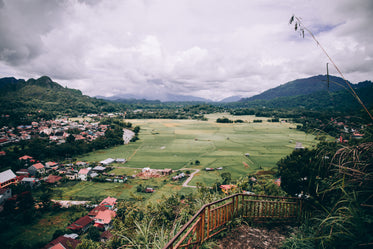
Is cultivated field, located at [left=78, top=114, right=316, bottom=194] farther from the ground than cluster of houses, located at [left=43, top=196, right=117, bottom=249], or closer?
farther from the ground

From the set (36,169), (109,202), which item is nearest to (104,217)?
(109,202)

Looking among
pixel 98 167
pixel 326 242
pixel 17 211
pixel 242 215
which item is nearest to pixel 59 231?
pixel 17 211

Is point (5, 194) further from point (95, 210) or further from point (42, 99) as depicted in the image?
point (42, 99)

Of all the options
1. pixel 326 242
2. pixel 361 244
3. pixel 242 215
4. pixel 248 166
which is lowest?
pixel 248 166

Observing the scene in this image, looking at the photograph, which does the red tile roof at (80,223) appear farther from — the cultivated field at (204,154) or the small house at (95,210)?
the cultivated field at (204,154)

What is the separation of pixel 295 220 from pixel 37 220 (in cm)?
2730

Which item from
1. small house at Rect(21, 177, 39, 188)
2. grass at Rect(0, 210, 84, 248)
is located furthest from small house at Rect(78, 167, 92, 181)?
grass at Rect(0, 210, 84, 248)

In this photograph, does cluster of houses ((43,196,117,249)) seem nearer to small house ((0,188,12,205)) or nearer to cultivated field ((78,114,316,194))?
cultivated field ((78,114,316,194))

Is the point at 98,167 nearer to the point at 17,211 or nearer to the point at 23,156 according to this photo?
the point at 17,211

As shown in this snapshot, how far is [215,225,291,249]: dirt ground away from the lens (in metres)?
4.35

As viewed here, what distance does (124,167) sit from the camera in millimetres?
36250

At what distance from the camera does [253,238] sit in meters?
4.65

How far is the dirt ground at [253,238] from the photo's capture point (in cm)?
435

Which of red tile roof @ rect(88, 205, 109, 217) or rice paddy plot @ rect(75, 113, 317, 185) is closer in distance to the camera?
red tile roof @ rect(88, 205, 109, 217)
